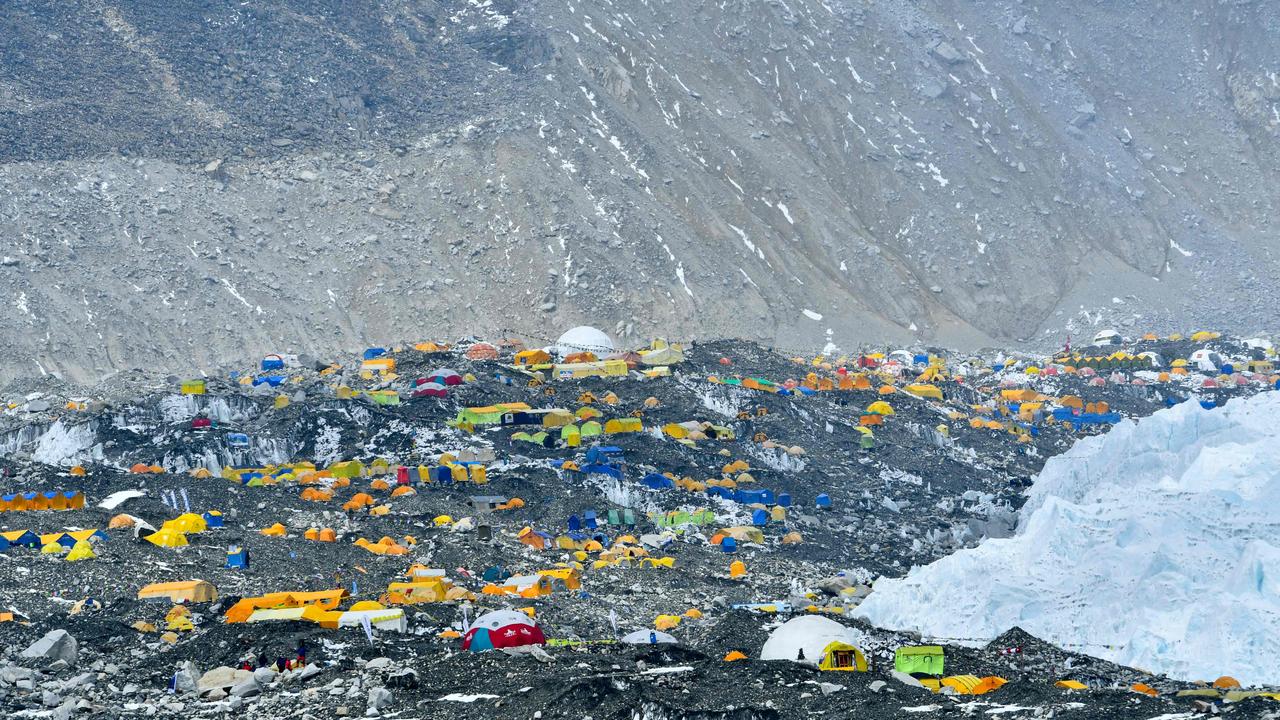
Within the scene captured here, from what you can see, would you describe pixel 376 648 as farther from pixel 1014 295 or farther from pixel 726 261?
pixel 1014 295

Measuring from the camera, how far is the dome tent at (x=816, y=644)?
27125 mm

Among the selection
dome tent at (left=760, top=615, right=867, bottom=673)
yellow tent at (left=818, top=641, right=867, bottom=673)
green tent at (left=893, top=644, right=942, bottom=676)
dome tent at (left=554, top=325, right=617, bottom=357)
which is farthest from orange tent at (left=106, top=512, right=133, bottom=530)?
dome tent at (left=554, top=325, right=617, bottom=357)

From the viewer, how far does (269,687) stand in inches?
945

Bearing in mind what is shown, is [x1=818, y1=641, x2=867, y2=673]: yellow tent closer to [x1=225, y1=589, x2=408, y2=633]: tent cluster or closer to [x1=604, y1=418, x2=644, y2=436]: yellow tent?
[x1=225, y1=589, x2=408, y2=633]: tent cluster

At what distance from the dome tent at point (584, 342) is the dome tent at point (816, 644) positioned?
35.3 m

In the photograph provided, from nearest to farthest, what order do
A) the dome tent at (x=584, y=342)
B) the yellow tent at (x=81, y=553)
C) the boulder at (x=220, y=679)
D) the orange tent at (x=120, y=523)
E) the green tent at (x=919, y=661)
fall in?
the boulder at (x=220, y=679)
the green tent at (x=919, y=661)
the yellow tent at (x=81, y=553)
the orange tent at (x=120, y=523)
the dome tent at (x=584, y=342)

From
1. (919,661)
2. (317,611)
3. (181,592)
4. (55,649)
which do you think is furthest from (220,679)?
(919,661)

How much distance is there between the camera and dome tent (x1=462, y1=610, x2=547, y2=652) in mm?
28062

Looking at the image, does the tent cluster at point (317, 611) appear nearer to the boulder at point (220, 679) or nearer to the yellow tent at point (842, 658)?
the boulder at point (220, 679)

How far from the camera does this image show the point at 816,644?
1113 inches

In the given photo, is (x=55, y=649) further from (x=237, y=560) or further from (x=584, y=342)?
(x=584, y=342)

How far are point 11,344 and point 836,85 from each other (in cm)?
5262

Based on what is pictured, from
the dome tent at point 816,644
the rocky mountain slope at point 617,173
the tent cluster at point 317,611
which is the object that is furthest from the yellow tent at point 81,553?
the rocky mountain slope at point 617,173

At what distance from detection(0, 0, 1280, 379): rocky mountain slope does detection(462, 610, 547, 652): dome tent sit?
40.6m
